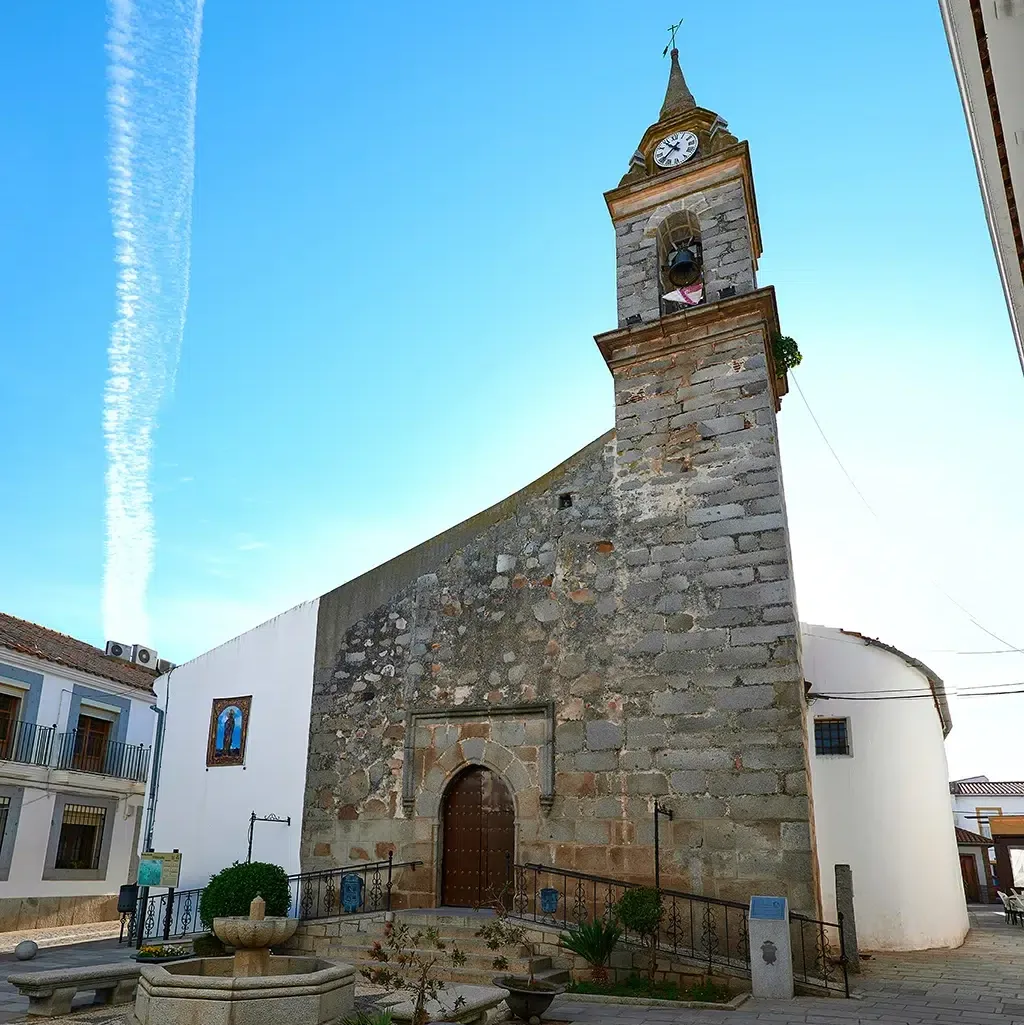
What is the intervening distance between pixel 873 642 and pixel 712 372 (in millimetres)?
6868

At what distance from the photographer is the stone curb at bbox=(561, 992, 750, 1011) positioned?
7264 mm

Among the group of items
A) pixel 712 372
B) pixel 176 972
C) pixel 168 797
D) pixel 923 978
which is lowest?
pixel 923 978

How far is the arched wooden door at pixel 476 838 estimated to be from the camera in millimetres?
10375

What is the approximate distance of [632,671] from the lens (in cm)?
1014

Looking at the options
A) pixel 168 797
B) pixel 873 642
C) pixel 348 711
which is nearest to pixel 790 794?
pixel 348 711

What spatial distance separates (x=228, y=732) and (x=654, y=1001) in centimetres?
753

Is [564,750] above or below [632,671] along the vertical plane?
below

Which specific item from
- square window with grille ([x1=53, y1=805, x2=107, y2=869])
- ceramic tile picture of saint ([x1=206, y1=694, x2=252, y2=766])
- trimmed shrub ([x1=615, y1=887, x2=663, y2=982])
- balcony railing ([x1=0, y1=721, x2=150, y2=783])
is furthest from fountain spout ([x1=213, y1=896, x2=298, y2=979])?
square window with grille ([x1=53, y1=805, x2=107, y2=869])

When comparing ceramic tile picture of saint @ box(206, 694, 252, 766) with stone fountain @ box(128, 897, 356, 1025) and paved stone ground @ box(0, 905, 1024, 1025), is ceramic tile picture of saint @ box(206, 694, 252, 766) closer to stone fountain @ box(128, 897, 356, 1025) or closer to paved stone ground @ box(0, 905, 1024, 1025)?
paved stone ground @ box(0, 905, 1024, 1025)

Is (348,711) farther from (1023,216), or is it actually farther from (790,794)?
(1023,216)

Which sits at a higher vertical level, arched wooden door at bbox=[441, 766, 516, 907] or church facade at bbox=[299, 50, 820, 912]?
church facade at bbox=[299, 50, 820, 912]

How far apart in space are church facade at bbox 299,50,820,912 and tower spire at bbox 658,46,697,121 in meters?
0.26

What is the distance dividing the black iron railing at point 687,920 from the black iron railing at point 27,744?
1190cm

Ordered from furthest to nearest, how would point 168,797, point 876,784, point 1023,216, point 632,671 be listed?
point 876,784, point 168,797, point 632,671, point 1023,216
